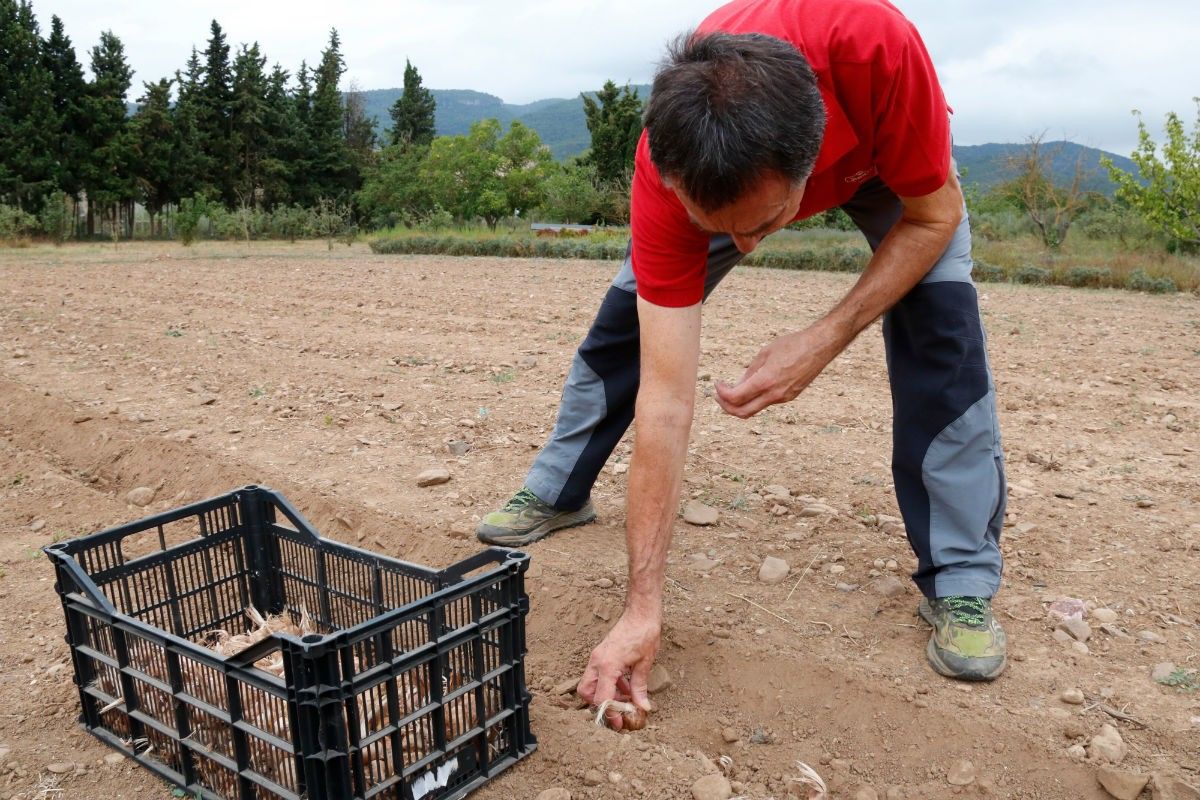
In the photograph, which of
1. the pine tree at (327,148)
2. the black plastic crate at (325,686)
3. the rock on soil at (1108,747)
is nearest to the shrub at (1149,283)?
the rock on soil at (1108,747)

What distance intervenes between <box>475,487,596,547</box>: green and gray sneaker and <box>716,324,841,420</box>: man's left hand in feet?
3.59

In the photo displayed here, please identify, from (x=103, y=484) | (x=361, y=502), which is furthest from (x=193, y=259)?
(x=361, y=502)

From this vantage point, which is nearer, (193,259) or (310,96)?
(193,259)

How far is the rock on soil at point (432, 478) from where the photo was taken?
11.6ft

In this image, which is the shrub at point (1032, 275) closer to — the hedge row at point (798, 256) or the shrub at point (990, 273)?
the hedge row at point (798, 256)

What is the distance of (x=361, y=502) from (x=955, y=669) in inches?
82.2

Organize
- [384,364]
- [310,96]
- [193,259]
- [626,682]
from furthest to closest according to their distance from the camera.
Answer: [310,96] < [193,259] < [384,364] < [626,682]

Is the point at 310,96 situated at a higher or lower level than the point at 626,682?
higher

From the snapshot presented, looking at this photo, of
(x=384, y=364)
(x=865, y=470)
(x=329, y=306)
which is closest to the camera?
(x=865, y=470)

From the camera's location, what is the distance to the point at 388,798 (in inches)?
71.2

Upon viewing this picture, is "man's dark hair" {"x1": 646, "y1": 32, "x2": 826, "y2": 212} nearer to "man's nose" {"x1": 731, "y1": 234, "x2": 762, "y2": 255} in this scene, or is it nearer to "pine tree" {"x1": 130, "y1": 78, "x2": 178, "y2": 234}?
"man's nose" {"x1": 731, "y1": 234, "x2": 762, "y2": 255}

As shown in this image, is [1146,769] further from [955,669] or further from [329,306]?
[329,306]

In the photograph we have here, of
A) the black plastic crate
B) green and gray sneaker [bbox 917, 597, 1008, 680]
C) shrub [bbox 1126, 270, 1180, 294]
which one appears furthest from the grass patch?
shrub [bbox 1126, 270, 1180, 294]

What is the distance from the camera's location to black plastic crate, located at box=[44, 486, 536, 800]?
1636 millimetres
